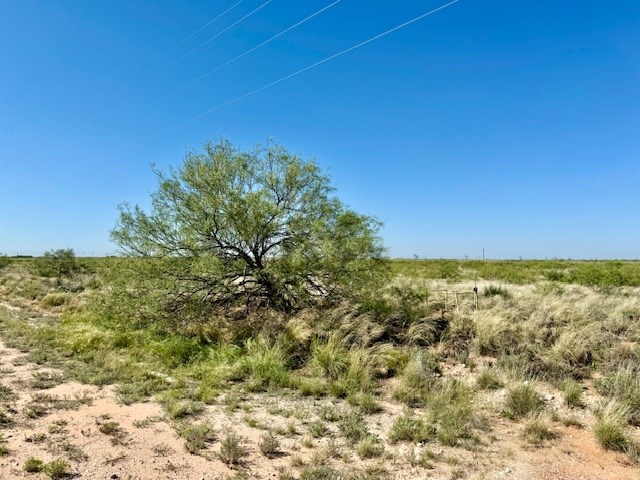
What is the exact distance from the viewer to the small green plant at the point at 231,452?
5395 millimetres

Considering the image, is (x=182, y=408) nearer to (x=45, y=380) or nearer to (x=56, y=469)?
(x=56, y=469)

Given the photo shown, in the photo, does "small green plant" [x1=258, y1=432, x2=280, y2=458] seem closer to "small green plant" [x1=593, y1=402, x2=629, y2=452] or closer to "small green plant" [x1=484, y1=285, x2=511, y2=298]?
"small green plant" [x1=593, y1=402, x2=629, y2=452]

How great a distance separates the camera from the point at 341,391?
8.12m

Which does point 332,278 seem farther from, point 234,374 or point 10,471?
point 10,471

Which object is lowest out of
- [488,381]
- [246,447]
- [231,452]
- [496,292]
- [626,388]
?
[246,447]

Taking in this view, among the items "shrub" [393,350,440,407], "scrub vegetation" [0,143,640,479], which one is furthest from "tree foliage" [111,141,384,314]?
"shrub" [393,350,440,407]

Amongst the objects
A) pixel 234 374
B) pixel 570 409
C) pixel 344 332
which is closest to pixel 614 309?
pixel 570 409

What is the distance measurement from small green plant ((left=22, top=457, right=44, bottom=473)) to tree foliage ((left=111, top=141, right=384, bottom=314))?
21.8ft

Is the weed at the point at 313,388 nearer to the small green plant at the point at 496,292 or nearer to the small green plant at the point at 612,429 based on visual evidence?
the small green plant at the point at 612,429

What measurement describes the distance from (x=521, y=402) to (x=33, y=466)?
6708 millimetres

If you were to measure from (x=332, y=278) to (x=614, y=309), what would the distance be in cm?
776

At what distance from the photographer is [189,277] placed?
12.3 metres

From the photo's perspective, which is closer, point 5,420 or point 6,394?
point 5,420

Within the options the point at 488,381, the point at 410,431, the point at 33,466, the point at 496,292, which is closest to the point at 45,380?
the point at 33,466
